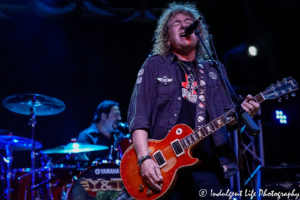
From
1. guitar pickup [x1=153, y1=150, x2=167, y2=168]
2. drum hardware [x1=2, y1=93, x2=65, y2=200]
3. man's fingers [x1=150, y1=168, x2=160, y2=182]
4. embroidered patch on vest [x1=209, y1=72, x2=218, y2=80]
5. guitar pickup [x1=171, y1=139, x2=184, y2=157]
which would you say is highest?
drum hardware [x1=2, y1=93, x2=65, y2=200]

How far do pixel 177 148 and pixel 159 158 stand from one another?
0.15 m

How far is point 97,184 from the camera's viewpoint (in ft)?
17.2

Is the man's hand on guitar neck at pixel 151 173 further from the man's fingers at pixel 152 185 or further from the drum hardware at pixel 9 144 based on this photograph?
the drum hardware at pixel 9 144

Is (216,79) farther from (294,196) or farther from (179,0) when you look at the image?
(179,0)

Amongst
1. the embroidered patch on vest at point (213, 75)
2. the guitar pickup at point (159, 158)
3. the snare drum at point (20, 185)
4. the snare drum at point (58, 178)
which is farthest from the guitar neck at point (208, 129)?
the snare drum at point (20, 185)

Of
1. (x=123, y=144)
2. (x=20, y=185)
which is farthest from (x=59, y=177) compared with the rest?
(x=123, y=144)

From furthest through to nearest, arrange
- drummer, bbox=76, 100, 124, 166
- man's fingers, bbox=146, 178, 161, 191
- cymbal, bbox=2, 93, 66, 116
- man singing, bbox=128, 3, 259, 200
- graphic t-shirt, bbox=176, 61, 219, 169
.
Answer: drummer, bbox=76, 100, 124, 166, cymbal, bbox=2, 93, 66, 116, graphic t-shirt, bbox=176, 61, 219, 169, man singing, bbox=128, 3, 259, 200, man's fingers, bbox=146, 178, 161, 191

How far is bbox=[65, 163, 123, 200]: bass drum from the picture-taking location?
5.18m

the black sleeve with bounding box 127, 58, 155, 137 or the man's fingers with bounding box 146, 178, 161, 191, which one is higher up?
the black sleeve with bounding box 127, 58, 155, 137

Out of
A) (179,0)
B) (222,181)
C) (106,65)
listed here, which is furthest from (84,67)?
(222,181)

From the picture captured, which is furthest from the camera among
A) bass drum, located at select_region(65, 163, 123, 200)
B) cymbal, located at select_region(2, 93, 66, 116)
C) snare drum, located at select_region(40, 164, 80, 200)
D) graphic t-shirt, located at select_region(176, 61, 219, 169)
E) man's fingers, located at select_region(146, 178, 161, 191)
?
cymbal, located at select_region(2, 93, 66, 116)

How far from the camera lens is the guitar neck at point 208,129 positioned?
7.98 feet

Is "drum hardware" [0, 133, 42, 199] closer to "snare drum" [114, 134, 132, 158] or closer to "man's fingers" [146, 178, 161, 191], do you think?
"snare drum" [114, 134, 132, 158]

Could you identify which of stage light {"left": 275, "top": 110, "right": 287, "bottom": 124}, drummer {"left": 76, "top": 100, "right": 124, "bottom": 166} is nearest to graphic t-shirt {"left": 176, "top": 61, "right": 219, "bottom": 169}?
drummer {"left": 76, "top": 100, "right": 124, "bottom": 166}
